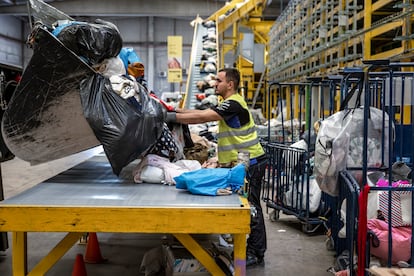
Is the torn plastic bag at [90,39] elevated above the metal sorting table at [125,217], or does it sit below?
above

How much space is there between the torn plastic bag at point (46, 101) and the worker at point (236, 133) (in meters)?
0.83

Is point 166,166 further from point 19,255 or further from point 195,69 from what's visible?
point 195,69

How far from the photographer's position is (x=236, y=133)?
12.8 feet

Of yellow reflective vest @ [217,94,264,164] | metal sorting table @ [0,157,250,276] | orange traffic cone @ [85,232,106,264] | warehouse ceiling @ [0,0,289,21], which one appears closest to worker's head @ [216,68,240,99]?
yellow reflective vest @ [217,94,264,164]

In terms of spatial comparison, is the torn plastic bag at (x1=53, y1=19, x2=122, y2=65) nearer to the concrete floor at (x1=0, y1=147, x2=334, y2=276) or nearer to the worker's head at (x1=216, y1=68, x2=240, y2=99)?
the worker's head at (x1=216, y1=68, x2=240, y2=99)

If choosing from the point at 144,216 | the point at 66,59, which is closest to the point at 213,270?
the point at 144,216

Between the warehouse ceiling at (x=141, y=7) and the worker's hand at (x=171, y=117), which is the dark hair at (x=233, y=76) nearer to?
the worker's hand at (x=171, y=117)

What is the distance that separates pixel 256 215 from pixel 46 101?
2.16 metres

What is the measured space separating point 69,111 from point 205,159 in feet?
6.26

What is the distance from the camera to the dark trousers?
4.12 meters

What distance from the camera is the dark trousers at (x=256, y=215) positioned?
412 cm

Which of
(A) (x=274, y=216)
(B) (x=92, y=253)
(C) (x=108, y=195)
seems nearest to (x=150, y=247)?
(B) (x=92, y=253)

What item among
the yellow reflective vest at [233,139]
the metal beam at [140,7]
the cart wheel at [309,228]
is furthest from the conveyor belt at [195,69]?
the yellow reflective vest at [233,139]

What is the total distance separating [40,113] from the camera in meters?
2.83
